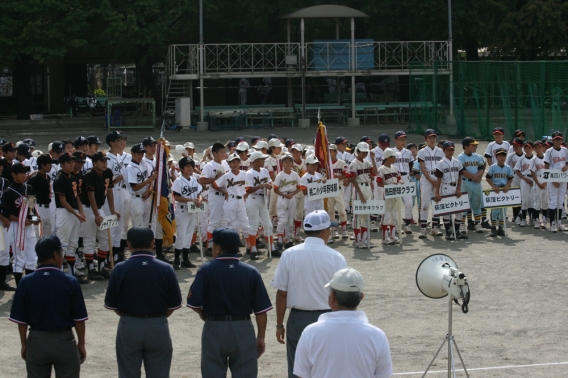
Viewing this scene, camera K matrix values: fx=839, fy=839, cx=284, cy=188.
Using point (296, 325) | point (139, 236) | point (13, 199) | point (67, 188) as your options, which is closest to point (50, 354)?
point (139, 236)

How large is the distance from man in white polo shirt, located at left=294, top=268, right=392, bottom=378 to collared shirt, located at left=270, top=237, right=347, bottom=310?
6.60 feet

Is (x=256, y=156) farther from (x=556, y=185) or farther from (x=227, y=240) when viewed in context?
(x=227, y=240)

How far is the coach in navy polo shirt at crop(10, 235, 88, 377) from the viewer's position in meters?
7.39

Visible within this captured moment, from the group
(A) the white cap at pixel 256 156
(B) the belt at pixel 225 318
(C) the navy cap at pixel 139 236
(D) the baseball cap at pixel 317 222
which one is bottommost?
(B) the belt at pixel 225 318

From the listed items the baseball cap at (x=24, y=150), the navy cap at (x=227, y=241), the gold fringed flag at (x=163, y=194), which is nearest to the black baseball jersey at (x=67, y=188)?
the gold fringed flag at (x=163, y=194)

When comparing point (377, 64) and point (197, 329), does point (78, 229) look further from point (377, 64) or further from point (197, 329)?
point (377, 64)

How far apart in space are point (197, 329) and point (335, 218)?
763cm

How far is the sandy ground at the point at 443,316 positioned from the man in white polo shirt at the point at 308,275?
1947 mm

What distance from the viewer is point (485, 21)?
139 feet

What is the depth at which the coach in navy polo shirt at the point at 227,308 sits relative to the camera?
738 cm

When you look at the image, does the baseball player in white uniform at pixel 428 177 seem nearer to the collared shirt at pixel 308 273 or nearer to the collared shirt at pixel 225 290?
the collared shirt at pixel 308 273

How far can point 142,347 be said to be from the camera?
7.50 meters

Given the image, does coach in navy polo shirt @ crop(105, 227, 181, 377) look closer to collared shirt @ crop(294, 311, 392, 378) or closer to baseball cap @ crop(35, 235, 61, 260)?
baseball cap @ crop(35, 235, 61, 260)

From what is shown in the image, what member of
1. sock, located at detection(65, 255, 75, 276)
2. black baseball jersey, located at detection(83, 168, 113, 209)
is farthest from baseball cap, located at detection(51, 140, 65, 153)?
sock, located at detection(65, 255, 75, 276)
